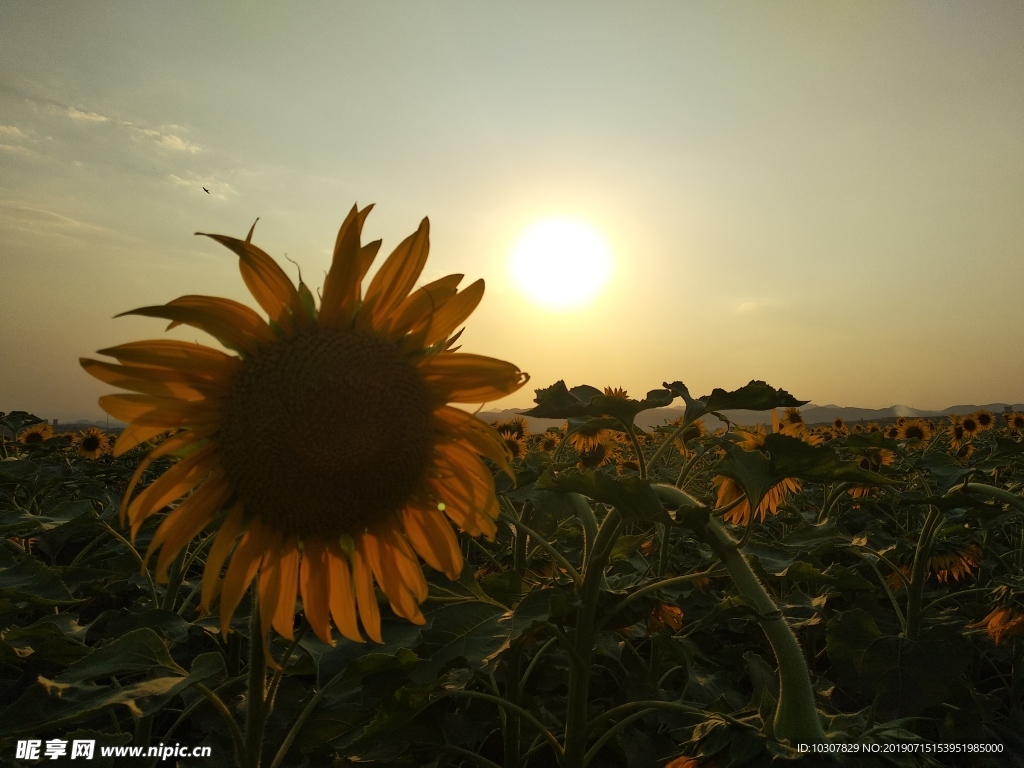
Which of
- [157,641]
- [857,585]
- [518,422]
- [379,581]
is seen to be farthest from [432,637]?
[518,422]

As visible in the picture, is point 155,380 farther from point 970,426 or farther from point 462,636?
point 970,426

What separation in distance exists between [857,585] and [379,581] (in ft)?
5.48

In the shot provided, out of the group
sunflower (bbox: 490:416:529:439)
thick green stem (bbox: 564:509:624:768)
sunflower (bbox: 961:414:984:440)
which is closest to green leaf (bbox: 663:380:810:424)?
thick green stem (bbox: 564:509:624:768)

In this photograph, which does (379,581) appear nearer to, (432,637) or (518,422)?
(432,637)

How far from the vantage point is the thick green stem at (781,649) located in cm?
120

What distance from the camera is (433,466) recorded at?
→ 168 centimetres

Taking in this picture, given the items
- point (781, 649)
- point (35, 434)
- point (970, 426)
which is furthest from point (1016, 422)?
point (35, 434)

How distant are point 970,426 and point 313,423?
539 inches

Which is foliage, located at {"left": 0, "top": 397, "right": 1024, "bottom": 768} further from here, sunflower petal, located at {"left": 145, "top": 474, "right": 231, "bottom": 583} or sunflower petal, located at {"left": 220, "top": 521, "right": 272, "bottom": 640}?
sunflower petal, located at {"left": 145, "top": 474, "right": 231, "bottom": 583}

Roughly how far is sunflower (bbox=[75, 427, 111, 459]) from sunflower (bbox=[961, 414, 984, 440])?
14604mm

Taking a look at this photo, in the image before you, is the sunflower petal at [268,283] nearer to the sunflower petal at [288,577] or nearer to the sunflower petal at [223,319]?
the sunflower petal at [223,319]

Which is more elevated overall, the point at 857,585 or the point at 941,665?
the point at 857,585

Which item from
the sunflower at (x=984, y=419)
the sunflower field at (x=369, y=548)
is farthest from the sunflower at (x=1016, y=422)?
the sunflower field at (x=369, y=548)

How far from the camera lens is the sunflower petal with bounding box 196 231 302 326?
1380 mm
